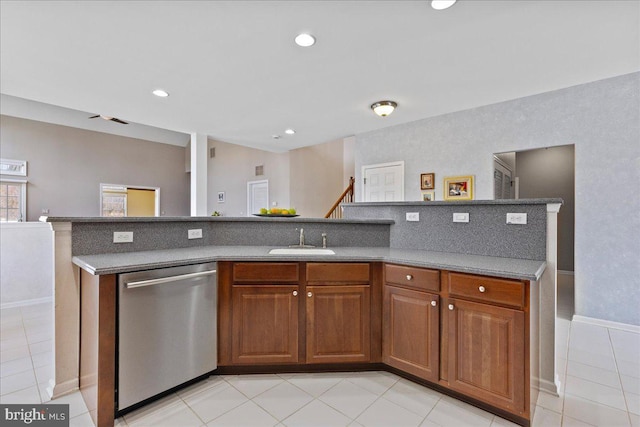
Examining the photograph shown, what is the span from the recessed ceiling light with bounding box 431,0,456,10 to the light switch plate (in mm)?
1507

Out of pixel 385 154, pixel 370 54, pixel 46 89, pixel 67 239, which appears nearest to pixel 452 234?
pixel 370 54

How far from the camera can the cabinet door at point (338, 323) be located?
2.13 m

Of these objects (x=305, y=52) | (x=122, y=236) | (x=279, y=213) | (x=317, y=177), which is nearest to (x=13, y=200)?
(x=317, y=177)

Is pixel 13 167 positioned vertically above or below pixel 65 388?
above

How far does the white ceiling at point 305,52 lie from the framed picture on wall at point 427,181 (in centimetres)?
96

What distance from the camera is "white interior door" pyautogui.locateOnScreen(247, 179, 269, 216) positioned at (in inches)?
330

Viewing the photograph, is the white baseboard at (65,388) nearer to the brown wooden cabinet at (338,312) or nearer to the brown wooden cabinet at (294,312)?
the brown wooden cabinet at (294,312)

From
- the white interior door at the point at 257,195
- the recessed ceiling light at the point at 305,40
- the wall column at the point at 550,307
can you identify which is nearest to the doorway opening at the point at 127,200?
the white interior door at the point at 257,195

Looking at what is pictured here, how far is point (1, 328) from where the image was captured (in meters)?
3.05

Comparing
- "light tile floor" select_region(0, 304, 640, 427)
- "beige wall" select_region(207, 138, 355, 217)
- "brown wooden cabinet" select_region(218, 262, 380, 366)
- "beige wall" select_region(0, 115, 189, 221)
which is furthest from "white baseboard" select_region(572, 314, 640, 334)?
"beige wall" select_region(0, 115, 189, 221)

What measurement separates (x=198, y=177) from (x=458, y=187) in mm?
4387

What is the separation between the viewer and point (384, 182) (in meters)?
5.28

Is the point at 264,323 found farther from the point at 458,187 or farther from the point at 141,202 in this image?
the point at 141,202

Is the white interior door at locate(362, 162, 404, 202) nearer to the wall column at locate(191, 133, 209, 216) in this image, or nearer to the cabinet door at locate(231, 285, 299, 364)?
the wall column at locate(191, 133, 209, 216)
